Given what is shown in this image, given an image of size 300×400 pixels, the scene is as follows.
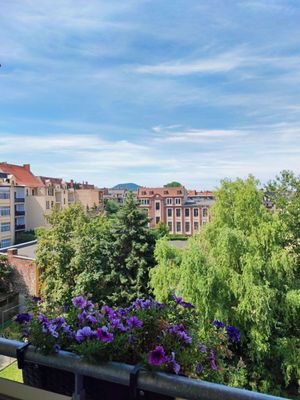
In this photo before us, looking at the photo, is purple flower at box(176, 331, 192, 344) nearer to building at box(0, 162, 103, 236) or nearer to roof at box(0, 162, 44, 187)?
building at box(0, 162, 103, 236)

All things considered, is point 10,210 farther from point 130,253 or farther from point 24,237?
point 130,253

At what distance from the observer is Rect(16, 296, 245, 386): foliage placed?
2.62 ft

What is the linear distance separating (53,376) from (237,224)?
5.73 meters

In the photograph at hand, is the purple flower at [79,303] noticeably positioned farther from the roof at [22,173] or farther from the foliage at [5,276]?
the roof at [22,173]

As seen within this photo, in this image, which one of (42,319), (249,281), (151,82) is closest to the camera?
(42,319)

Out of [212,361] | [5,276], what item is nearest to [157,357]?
[212,361]

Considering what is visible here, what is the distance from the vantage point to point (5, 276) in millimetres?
9562

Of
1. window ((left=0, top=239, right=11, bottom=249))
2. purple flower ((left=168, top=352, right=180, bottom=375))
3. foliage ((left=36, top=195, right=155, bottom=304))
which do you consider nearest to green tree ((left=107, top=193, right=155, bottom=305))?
foliage ((left=36, top=195, right=155, bottom=304))

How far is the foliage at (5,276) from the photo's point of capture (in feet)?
31.1

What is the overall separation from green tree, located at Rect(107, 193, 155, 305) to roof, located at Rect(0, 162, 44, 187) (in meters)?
14.8

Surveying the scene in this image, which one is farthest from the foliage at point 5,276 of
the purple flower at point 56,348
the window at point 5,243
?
the purple flower at point 56,348

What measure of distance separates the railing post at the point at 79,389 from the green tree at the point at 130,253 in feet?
21.5

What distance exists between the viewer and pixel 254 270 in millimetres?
5578

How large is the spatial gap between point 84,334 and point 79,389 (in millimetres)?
124
